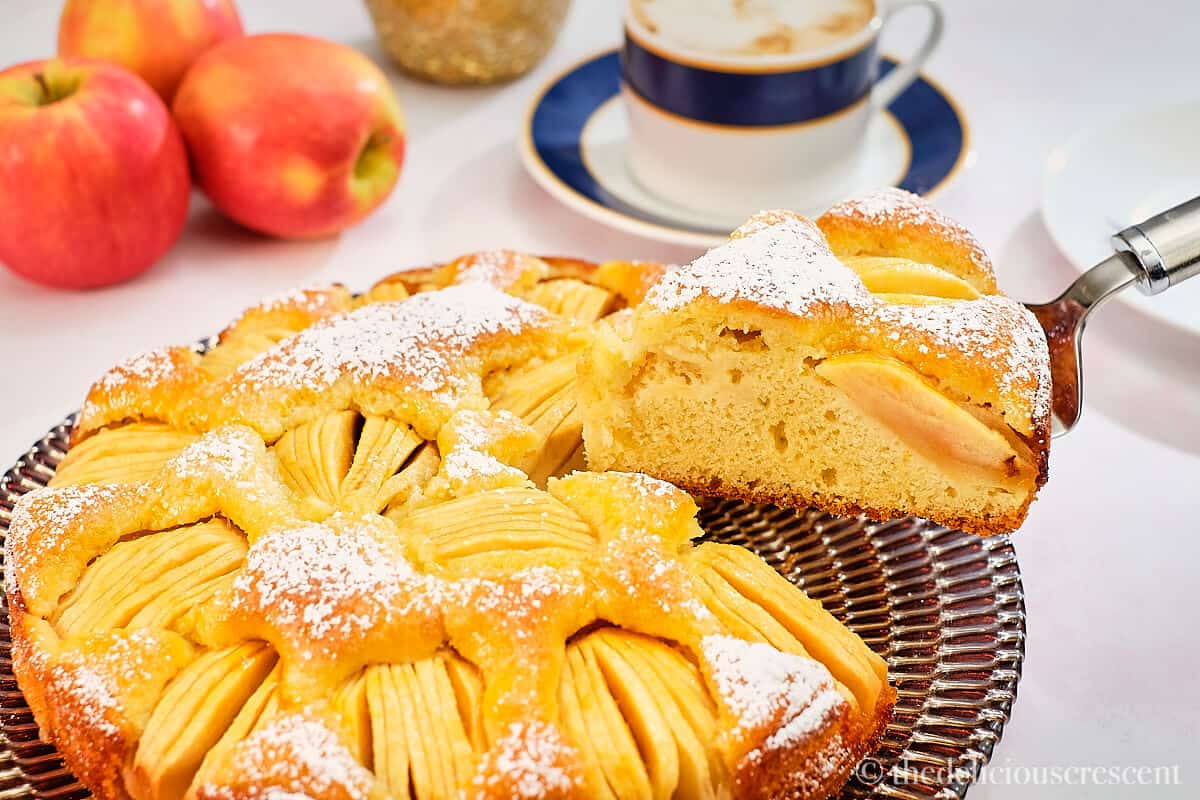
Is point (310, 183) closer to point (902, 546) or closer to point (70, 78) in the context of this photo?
point (70, 78)

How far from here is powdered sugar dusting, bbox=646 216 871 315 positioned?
1133 mm

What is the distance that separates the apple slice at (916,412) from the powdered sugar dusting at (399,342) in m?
0.35

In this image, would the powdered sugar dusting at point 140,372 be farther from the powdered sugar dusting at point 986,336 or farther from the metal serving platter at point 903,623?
the powdered sugar dusting at point 986,336

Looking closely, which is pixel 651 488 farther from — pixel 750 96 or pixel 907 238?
pixel 750 96

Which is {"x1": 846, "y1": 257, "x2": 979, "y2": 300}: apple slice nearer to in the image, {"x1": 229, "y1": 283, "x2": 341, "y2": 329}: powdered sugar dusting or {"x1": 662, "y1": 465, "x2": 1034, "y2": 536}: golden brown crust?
{"x1": 662, "y1": 465, "x2": 1034, "y2": 536}: golden brown crust

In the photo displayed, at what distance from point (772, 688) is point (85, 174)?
1216mm

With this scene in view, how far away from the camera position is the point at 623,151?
77.8 inches

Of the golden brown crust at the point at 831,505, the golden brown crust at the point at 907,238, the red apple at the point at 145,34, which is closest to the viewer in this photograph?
the golden brown crust at the point at 831,505

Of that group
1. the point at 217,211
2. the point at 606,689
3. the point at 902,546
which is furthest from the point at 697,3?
the point at 606,689

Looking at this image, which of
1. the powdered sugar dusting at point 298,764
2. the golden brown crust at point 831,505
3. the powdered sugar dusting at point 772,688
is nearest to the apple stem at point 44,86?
the golden brown crust at point 831,505

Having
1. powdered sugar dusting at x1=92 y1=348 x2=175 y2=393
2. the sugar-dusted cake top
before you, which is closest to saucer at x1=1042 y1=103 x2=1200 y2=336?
the sugar-dusted cake top

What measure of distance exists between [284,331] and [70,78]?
2.18 feet

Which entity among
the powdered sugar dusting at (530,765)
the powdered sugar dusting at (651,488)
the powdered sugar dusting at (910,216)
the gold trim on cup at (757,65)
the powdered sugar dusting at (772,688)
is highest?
the powdered sugar dusting at (910,216)

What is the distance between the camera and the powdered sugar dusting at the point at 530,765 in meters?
0.85
